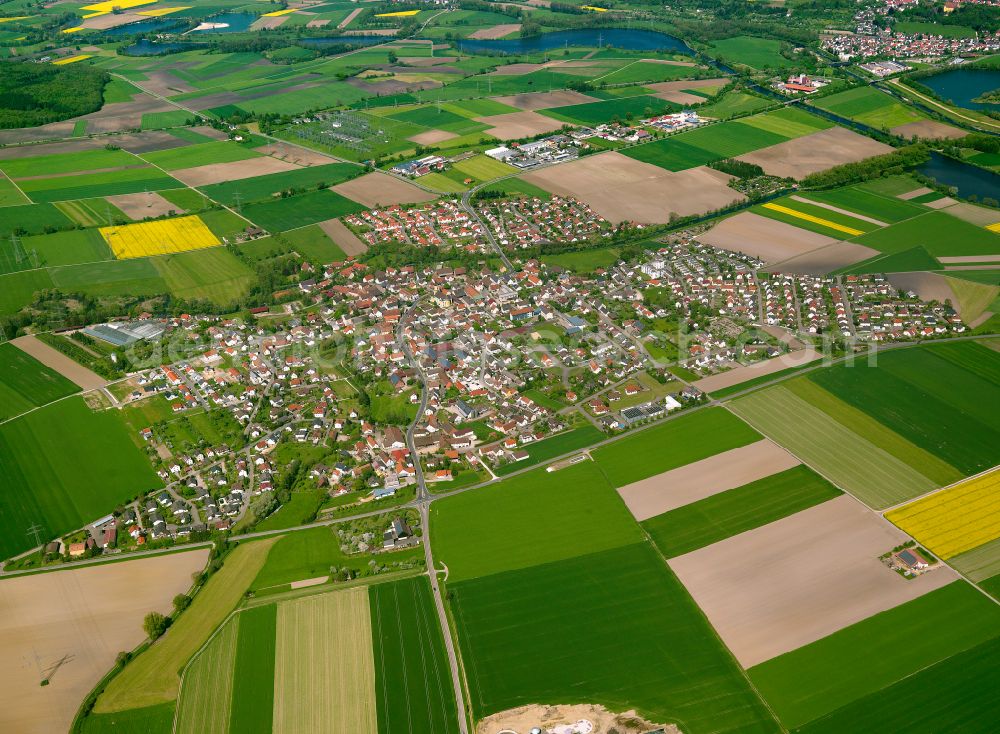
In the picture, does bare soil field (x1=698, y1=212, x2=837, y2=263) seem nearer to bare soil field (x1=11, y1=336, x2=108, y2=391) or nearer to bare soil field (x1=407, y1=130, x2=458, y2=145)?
bare soil field (x1=407, y1=130, x2=458, y2=145)

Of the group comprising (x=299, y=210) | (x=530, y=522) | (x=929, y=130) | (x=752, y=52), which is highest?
Result: (x=752, y=52)

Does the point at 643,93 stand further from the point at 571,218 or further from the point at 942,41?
the point at 942,41

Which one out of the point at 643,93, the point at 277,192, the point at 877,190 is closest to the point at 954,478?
the point at 877,190

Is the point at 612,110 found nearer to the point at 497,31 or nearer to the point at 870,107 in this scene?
the point at 870,107

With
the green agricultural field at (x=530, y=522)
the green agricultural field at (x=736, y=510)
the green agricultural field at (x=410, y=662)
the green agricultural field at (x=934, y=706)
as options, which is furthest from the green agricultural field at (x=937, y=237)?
the green agricultural field at (x=410, y=662)

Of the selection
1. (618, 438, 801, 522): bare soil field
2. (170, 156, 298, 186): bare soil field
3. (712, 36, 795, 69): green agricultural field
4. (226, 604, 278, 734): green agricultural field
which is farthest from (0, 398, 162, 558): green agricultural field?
(712, 36, 795, 69): green agricultural field

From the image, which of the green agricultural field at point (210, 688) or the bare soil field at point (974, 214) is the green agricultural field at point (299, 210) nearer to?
the green agricultural field at point (210, 688)

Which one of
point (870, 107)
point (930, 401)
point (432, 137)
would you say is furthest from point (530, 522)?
point (870, 107)
